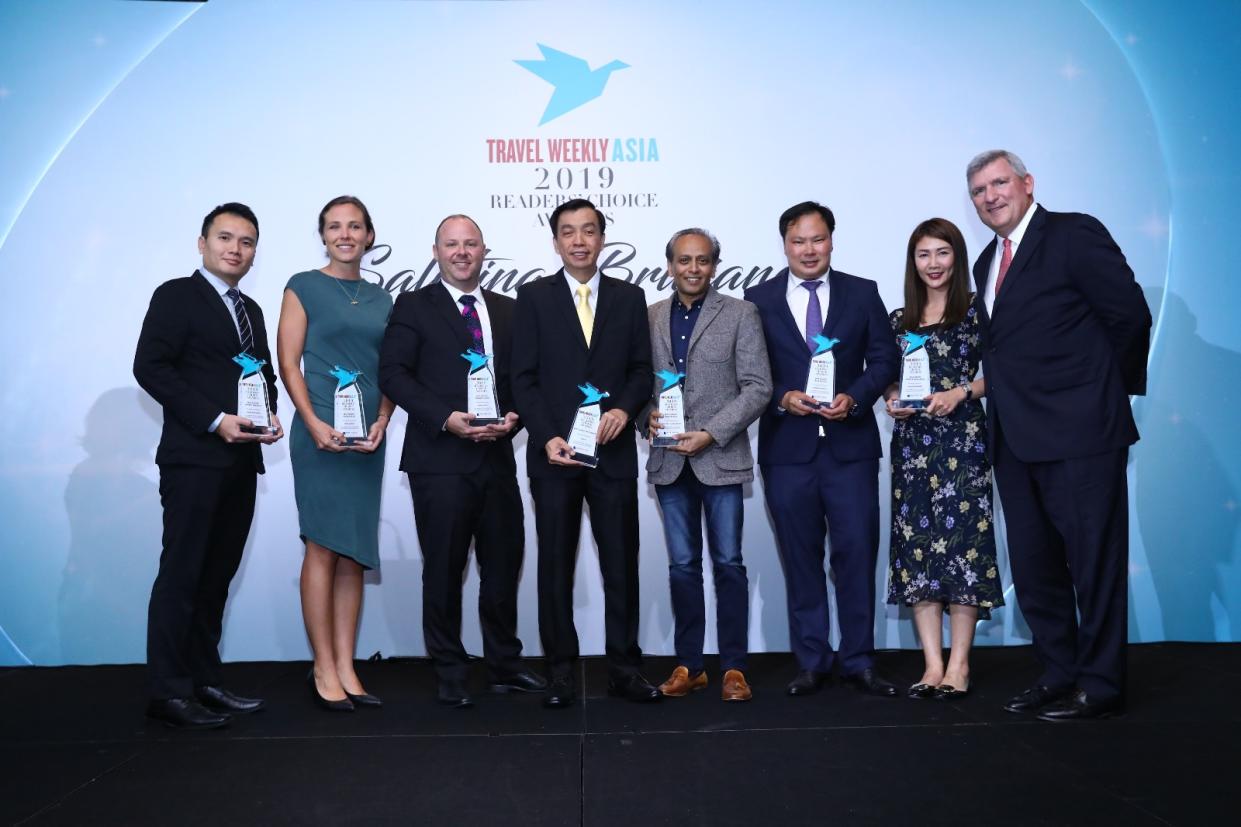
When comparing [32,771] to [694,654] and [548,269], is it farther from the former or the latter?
[548,269]

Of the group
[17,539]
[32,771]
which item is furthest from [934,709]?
[17,539]

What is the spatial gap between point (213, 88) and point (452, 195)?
1.15 metres

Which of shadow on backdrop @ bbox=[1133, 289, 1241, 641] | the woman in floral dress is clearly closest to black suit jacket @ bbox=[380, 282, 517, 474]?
the woman in floral dress

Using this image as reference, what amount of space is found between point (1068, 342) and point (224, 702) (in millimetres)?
2996

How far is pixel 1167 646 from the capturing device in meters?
4.13

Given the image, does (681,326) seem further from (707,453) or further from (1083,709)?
(1083,709)

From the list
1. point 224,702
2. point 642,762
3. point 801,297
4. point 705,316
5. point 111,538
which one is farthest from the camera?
point 111,538

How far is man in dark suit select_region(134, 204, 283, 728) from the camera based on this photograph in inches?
121

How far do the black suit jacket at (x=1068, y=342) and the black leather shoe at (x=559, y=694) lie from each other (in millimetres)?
1641

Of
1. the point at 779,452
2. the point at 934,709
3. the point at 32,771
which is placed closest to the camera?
the point at 32,771

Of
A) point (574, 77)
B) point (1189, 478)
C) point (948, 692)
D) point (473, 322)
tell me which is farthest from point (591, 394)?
point (1189, 478)

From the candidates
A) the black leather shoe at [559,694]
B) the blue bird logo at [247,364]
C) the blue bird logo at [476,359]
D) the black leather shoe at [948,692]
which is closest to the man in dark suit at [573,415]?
the black leather shoe at [559,694]

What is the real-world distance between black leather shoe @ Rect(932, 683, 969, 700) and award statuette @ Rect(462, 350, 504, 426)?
1729 millimetres

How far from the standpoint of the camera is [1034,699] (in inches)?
120
